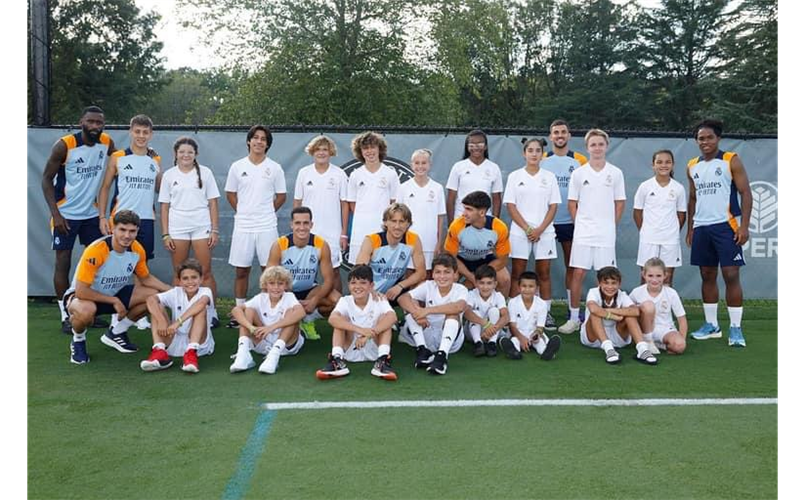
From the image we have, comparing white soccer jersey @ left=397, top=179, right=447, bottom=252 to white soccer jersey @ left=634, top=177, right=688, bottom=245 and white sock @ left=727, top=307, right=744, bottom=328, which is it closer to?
white soccer jersey @ left=634, top=177, right=688, bottom=245

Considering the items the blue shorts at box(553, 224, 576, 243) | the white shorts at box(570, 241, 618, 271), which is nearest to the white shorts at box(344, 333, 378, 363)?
the white shorts at box(570, 241, 618, 271)

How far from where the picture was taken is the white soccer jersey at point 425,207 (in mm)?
6402

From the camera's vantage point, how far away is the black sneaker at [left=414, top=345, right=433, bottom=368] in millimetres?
5336

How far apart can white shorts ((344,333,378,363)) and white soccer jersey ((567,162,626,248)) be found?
7.72 ft

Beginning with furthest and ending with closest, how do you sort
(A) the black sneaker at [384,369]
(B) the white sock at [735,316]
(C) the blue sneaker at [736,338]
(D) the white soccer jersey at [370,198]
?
(D) the white soccer jersey at [370,198], (B) the white sock at [735,316], (C) the blue sneaker at [736,338], (A) the black sneaker at [384,369]

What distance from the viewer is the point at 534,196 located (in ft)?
21.5

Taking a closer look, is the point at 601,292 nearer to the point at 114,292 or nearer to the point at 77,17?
the point at 114,292

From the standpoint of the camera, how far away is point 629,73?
35.5 m

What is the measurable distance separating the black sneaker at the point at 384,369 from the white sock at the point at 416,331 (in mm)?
479

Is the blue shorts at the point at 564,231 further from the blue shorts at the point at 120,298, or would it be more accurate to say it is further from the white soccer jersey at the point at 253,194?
the blue shorts at the point at 120,298

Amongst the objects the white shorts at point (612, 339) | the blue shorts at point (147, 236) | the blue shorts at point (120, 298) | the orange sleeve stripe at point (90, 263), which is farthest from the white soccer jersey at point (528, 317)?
the blue shorts at point (147, 236)
